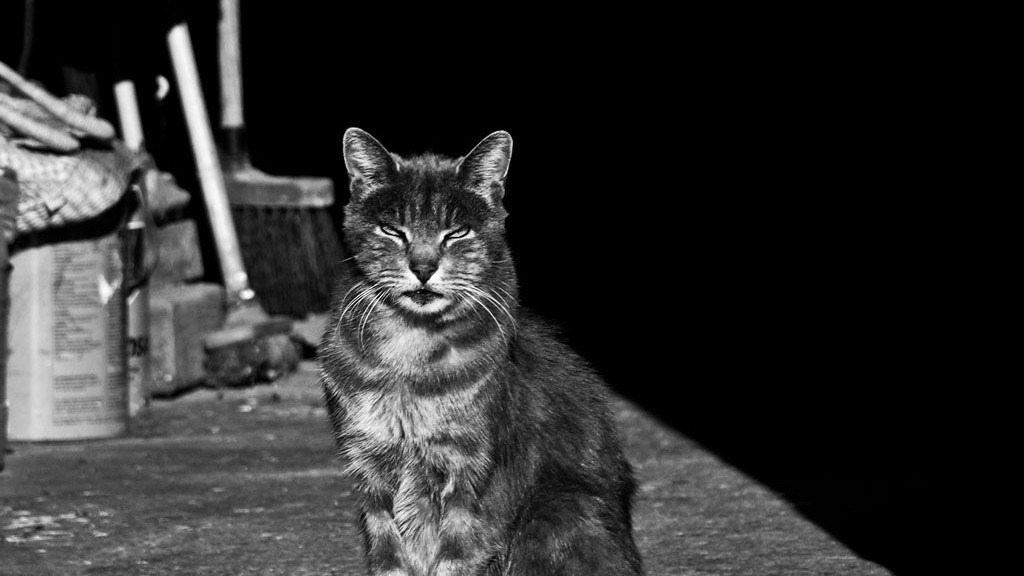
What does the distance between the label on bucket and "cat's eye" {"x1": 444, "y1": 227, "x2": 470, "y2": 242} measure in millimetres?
2848

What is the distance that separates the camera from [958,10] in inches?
439

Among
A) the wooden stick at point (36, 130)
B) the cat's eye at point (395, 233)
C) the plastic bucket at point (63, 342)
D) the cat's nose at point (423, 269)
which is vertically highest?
the cat's eye at point (395, 233)

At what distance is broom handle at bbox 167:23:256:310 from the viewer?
7.92 meters

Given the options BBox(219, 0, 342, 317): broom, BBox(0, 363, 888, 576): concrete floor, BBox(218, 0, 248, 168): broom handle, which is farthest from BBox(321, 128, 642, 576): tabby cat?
BBox(218, 0, 248, 168): broom handle

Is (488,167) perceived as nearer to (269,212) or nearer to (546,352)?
(546,352)

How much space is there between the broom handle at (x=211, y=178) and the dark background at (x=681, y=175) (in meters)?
0.31

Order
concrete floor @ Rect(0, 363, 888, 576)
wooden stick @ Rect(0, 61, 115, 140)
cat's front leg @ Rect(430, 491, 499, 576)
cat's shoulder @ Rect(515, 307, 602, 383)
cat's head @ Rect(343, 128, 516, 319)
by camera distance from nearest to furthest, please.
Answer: cat's front leg @ Rect(430, 491, 499, 576)
cat's head @ Rect(343, 128, 516, 319)
cat's shoulder @ Rect(515, 307, 602, 383)
concrete floor @ Rect(0, 363, 888, 576)
wooden stick @ Rect(0, 61, 115, 140)

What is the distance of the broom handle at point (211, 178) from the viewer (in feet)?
26.0

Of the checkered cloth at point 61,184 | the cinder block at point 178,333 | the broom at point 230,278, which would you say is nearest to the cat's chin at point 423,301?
the checkered cloth at point 61,184

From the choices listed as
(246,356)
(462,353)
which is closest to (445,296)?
(462,353)

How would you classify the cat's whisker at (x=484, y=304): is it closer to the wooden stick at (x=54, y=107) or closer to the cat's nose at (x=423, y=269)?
the cat's nose at (x=423, y=269)

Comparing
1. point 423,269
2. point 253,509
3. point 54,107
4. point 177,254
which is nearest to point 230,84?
point 177,254

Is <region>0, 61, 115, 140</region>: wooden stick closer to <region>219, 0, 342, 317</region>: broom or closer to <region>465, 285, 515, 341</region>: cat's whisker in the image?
<region>219, 0, 342, 317</region>: broom

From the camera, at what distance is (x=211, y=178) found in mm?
7949
